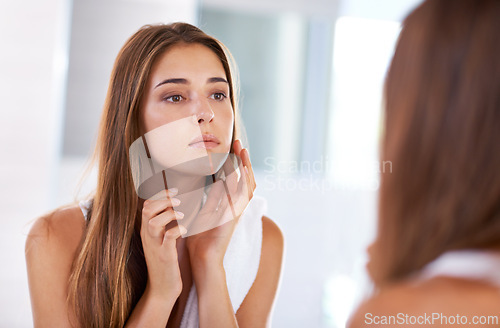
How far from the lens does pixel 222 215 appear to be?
87cm

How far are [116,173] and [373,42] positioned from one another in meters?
1.63

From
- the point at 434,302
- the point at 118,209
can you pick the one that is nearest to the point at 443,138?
the point at 434,302

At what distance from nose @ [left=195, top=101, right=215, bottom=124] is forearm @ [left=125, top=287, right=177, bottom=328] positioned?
0.31 meters

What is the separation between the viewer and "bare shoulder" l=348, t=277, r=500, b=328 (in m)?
0.39

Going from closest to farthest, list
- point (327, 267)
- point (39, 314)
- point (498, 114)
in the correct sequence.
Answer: point (498, 114)
point (39, 314)
point (327, 267)

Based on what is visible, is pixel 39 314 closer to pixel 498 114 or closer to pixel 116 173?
pixel 116 173

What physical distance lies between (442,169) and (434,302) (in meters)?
0.13

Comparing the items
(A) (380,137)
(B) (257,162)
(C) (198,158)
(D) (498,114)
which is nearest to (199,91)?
(C) (198,158)

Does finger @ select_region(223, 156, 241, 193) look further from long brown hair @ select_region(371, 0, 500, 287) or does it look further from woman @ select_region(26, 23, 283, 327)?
long brown hair @ select_region(371, 0, 500, 287)

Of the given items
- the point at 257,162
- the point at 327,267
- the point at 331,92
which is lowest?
the point at 327,267

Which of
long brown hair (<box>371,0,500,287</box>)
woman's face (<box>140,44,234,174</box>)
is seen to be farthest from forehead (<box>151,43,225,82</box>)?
long brown hair (<box>371,0,500,287</box>)

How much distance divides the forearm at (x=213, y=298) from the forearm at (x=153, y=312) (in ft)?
0.23

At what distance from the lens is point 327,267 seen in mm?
2123

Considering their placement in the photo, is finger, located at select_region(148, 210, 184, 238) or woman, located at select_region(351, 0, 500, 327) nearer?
woman, located at select_region(351, 0, 500, 327)
